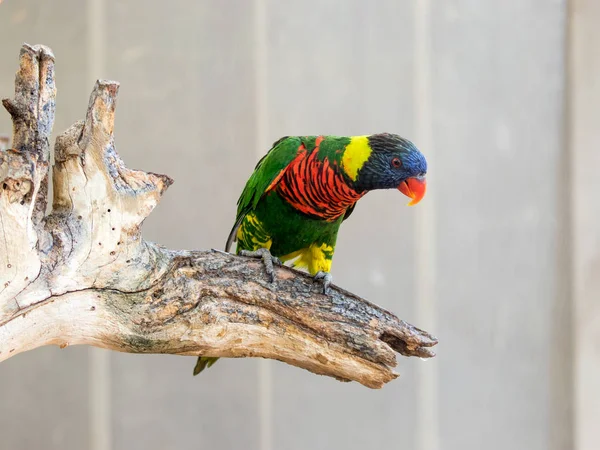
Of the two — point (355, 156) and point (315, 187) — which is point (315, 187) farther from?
point (355, 156)

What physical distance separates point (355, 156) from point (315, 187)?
164mm

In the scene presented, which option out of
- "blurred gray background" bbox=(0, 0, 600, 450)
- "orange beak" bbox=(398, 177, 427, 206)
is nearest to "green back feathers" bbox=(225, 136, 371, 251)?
"orange beak" bbox=(398, 177, 427, 206)

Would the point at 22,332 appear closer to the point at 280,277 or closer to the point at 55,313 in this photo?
the point at 55,313

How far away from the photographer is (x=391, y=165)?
1.75m

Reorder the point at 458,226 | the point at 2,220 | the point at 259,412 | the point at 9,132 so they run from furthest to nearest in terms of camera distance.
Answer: the point at 458,226
the point at 259,412
the point at 9,132
the point at 2,220

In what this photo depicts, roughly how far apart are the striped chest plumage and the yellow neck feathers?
0.11 ft

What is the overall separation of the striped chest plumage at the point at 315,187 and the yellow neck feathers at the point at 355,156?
32 mm

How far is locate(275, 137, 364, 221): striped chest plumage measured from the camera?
1828 millimetres

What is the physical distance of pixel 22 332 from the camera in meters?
1.20

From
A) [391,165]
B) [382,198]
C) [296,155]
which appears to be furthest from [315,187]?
[382,198]

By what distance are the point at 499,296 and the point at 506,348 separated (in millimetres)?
301

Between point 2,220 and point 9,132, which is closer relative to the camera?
point 2,220

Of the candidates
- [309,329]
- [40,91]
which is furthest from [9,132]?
[309,329]

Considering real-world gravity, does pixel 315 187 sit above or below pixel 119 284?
above
